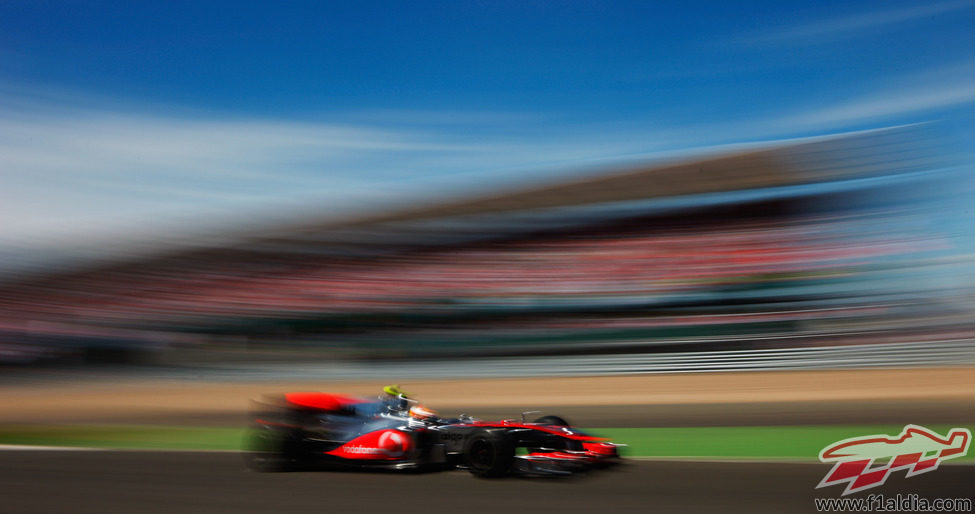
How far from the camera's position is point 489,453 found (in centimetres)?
653

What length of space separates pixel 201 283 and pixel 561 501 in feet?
74.2

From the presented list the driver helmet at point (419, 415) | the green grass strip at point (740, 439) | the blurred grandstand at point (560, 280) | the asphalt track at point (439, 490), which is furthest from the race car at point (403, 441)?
the blurred grandstand at point (560, 280)

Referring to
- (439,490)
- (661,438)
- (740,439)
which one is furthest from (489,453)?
(740,439)

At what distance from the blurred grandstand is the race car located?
11.8 metres

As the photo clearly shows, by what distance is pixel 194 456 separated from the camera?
330 inches

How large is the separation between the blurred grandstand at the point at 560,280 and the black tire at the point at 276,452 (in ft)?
39.9

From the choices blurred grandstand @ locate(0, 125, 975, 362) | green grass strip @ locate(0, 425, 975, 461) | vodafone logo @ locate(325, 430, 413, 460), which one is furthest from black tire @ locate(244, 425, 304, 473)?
blurred grandstand @ locate(0, 125, 975, 362)

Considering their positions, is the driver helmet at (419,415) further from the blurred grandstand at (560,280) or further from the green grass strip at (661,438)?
the blurred grandstand at (560,280)

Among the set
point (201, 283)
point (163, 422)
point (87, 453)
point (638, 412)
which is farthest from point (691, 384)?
point (201, 283)

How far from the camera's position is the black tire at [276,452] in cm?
739

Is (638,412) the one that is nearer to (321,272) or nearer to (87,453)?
(87,453)

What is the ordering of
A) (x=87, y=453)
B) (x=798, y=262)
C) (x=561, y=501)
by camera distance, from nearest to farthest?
(x=561, y=501) → (x=87, y=453) → (x=798, y=262)

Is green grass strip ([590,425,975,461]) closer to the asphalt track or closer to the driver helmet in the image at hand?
the asphalt track

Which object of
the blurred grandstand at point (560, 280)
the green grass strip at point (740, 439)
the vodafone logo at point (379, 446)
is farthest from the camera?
the blurred grandstand at point (560, 280)
